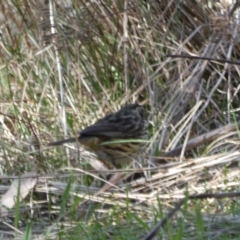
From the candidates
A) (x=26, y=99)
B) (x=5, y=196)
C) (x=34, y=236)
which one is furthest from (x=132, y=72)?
(x=34, y=236)

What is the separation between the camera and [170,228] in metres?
4.18

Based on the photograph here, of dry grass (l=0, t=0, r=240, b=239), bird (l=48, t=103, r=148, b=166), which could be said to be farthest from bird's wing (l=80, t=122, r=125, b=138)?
dry grass (l=0, t=0, r=240, b=239)

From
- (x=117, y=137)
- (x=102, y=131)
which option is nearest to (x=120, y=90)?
(x=117, y=137)

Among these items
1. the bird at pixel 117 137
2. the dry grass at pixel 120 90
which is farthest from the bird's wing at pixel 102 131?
the dry grass at pixel 120 90

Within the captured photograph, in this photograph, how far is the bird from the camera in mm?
5855

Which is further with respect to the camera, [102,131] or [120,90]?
[120,90]

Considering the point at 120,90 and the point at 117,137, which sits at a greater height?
the point at 120,90

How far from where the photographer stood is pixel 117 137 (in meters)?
6.07

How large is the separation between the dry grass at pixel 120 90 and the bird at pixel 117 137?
0.27ft

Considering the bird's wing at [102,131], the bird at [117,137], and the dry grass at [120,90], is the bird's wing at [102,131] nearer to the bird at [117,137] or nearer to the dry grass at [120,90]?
the bird at [117,137]

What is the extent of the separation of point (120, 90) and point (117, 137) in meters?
0.74

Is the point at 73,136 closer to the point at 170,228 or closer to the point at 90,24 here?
the point at 90,24

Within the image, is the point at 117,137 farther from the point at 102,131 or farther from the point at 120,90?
the point at 120,90

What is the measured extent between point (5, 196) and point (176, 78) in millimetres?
1800
